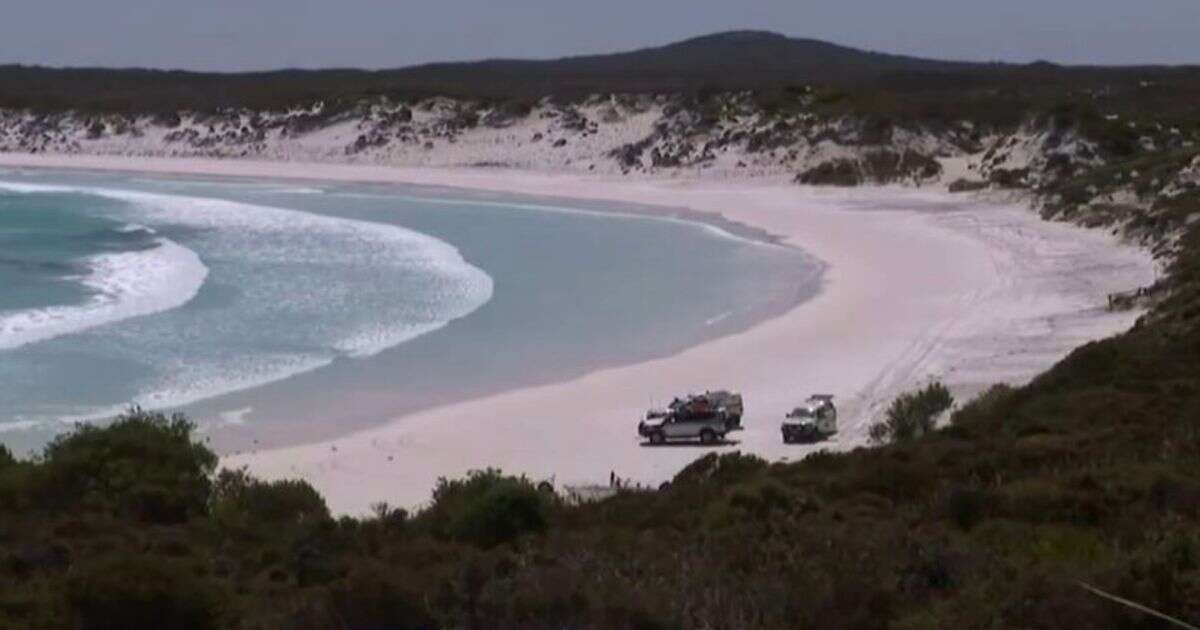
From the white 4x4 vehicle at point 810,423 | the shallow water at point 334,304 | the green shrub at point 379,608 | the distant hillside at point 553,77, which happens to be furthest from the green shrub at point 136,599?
the distant hillside at point 553,77

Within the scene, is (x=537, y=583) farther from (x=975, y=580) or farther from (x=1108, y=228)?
(x=1108, y=228)

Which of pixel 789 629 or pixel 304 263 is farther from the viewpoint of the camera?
pixel 304 263

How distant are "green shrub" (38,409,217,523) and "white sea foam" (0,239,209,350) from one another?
13784 millimetres

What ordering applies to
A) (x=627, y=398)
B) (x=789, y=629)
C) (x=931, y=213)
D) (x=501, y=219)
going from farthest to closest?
(x=501, y=219), (x=931, y=213), (x=627, y=398), (x=789, y=629)

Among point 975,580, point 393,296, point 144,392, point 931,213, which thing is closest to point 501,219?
point 931,213

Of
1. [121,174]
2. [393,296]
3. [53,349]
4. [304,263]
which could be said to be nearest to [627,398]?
[53,349]

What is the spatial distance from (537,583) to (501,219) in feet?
147

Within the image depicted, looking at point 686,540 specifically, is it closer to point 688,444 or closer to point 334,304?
point 688,444

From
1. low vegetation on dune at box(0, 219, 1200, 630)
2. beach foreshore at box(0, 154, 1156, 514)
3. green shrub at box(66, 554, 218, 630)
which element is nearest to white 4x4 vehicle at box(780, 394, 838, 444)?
beach foreshore at box(0, 154, 1156, 514)

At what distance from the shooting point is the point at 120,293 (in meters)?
36.3

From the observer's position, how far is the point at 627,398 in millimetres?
23375

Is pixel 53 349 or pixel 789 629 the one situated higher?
pixel 789 629

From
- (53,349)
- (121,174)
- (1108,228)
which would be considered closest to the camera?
(53,349)

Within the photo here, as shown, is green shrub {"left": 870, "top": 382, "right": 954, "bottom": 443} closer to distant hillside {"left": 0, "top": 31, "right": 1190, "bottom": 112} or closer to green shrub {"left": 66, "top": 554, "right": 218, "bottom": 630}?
green shrub {"left": 66, "top": 554, "right": 218, "bottom": 630}
